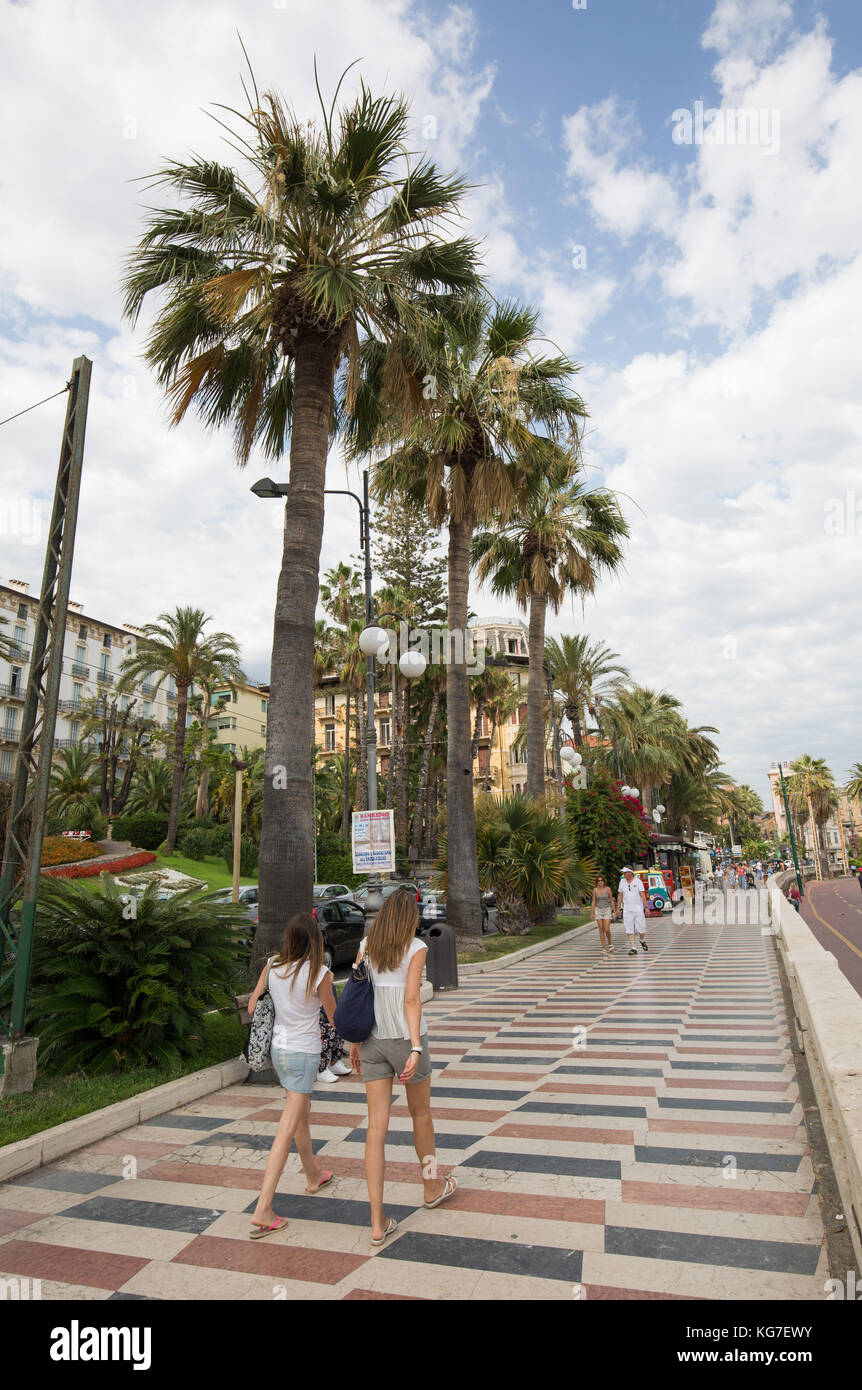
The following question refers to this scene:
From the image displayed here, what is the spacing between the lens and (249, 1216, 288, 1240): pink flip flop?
12.8 ft

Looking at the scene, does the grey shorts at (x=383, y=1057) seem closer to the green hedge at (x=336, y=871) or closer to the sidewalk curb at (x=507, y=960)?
the sidewalk curb at (x=507, y=960)

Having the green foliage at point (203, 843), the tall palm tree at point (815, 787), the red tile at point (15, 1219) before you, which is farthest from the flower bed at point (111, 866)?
the tall palm tree at point (815, 787)

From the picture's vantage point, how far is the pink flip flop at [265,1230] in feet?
12.8

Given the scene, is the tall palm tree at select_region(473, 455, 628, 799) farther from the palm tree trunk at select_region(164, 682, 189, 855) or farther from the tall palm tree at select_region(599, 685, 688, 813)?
the palm tree trunk at select_region(164, 682, 189, 855)

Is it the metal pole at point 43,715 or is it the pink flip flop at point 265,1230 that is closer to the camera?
the pink flip flop at point 265,1230

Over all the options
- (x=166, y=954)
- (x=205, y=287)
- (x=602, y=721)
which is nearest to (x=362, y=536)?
(x=205, y=287)

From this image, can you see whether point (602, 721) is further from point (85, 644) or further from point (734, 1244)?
point (85, 644)

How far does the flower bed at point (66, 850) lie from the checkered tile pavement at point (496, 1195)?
2919 cm

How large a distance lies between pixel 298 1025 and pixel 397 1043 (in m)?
0.61

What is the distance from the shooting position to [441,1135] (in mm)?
5449

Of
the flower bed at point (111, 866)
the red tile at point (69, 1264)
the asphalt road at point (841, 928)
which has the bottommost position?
the asphalt road at point (841, 928)

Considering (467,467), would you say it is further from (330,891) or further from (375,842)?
(330,891)

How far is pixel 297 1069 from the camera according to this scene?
4285 mm

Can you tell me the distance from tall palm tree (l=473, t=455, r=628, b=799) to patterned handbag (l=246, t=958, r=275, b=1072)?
17.4 m
